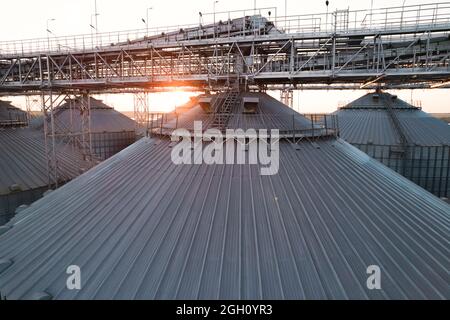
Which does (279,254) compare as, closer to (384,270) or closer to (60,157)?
(384,270)

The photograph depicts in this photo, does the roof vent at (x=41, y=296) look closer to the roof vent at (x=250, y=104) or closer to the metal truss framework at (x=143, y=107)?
the roof vent at (x=250, y=104)

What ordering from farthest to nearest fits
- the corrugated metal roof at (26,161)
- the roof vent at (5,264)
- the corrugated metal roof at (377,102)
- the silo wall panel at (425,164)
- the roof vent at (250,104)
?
the corrugated metal roof at (377,102) → the silo wall panel at (425,164) → the corrugated metal roof at (26,161) → the roof vent at (250,104) → the roof vent at (5,264)

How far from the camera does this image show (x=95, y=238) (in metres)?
10.5

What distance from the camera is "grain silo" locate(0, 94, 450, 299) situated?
8.60m

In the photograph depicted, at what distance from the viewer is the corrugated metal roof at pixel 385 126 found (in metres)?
34.5

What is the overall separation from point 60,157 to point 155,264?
25.3m

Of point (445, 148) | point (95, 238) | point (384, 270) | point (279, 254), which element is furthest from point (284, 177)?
point (445, 148)

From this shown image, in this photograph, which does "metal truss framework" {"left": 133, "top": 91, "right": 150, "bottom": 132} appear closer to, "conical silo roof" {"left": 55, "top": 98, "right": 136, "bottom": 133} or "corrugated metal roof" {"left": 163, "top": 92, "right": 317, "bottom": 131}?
"conical silo roof" {"left": 55, "top": 98, "right": 136, "bottom": 133}

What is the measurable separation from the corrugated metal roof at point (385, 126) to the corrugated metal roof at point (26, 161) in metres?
29.6

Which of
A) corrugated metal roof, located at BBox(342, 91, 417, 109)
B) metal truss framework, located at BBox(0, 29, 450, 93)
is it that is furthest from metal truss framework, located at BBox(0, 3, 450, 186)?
corrugated metal roof, located at BBox(342, 91, 417, 109)

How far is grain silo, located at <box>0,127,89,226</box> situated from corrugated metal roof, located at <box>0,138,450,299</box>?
1021cm

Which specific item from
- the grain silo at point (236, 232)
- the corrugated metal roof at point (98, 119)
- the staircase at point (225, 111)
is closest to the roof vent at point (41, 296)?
the grain silo at point (236, 232)
